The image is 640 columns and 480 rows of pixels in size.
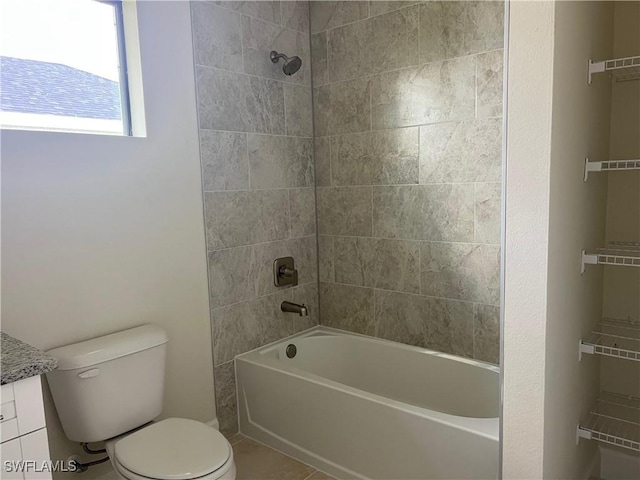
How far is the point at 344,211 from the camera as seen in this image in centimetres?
298

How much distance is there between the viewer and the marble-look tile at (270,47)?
265cm

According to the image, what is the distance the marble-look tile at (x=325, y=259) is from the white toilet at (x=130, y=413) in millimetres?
1295

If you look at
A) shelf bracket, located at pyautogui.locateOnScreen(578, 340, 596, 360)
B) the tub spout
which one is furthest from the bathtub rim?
shelf bracket, located at pyautogui.locateOnScreen(578, 340, 596, 360)

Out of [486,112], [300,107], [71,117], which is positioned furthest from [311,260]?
[71,117]

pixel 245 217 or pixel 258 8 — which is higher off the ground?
pixel 258 8

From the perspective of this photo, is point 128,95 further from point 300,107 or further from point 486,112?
point 486,112

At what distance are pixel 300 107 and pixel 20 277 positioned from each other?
72.1 inches

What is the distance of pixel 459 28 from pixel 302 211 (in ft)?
4.51

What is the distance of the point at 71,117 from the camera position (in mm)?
2098

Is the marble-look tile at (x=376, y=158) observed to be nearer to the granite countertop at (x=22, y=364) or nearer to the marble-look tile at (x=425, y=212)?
the marble-look tile at (x=425, y=212)

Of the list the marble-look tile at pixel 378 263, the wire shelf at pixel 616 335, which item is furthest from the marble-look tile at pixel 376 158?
the wire shelf at pixel 616 335

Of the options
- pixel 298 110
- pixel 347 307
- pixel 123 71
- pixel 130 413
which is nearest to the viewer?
pixel 130 413

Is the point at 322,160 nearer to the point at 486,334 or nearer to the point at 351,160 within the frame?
the point at 351,160

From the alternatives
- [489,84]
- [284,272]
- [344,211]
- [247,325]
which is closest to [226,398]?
[247,325]
